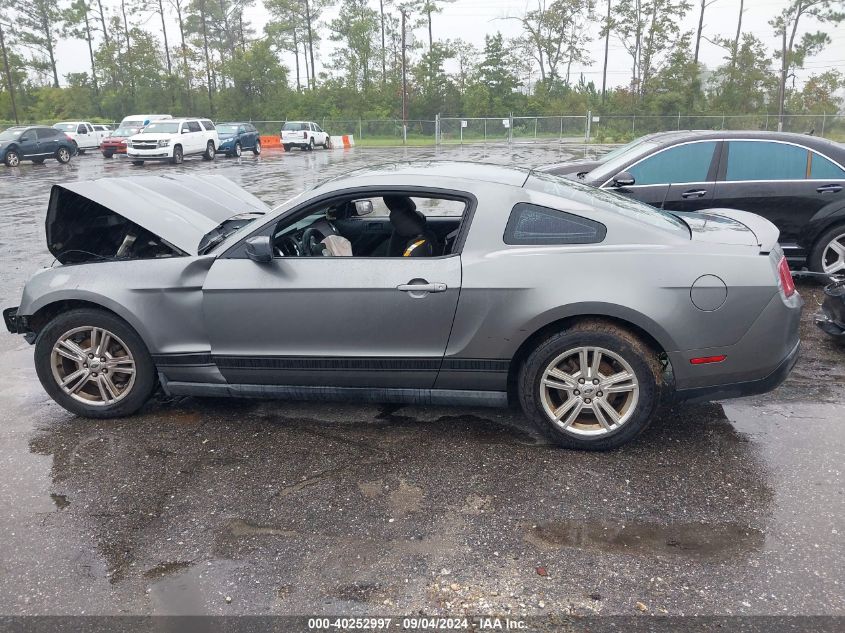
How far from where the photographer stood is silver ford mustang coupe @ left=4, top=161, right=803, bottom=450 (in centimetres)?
371

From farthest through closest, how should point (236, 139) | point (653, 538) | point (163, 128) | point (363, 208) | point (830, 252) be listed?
point (236, 139), point (163, 128), point (830, 252), point (363, 208), point (653, 538)

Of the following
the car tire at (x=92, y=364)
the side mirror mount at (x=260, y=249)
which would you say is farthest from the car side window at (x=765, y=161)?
the car tire at (x=92, y=364)

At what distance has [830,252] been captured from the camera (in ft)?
23.3

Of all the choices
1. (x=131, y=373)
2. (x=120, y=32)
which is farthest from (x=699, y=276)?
(x=120, y=32)

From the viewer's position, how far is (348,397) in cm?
412

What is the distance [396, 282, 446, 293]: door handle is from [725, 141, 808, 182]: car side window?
4.82 metres

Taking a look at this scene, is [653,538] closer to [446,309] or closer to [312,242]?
[446,309]

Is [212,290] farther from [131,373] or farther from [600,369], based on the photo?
[600,369]

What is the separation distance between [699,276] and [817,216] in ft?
14.1

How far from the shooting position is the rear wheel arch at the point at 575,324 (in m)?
3.73

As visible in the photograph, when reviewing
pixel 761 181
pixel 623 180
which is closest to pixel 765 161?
pixel 761 181

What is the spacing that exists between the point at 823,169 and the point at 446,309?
5.38 m

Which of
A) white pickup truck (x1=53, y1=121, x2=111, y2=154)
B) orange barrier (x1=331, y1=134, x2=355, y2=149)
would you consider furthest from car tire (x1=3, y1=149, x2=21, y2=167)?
orange barrier (x1=331, y1=134, x2=355, y2=149)

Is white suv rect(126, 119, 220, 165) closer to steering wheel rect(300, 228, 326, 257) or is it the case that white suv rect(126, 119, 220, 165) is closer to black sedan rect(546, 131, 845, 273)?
black sedan rect(546, 131, 845, 273)
